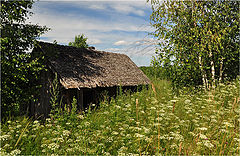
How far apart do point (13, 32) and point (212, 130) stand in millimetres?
8588

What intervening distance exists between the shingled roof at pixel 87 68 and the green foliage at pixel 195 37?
6.91 ft

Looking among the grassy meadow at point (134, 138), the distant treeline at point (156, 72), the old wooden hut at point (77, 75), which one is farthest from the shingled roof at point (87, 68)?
the grassy meadow at point (134, 138)

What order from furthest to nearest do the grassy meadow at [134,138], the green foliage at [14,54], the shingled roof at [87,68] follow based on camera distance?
1. the shingled roof at [87,68]
2. the green foliage at [14,54]
3. the grassy meadow at [134,138]

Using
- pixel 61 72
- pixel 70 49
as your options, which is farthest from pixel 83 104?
pixel 70 49

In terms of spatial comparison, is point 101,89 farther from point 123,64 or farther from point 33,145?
point 33,145

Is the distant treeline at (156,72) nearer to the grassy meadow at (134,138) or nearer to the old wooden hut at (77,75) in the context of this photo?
the old wooden hut at (77,75)

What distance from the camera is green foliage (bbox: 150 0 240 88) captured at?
830cm

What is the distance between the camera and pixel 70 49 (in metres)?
13.1

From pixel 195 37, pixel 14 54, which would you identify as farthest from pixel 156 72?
pixel 14 54

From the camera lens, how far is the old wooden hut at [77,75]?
999 cm

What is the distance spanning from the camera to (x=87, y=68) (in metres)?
11.8

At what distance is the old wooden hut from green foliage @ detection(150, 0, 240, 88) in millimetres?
2106

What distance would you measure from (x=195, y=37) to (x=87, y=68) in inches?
259

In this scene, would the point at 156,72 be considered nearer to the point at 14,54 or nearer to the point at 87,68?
the point at 87,68
